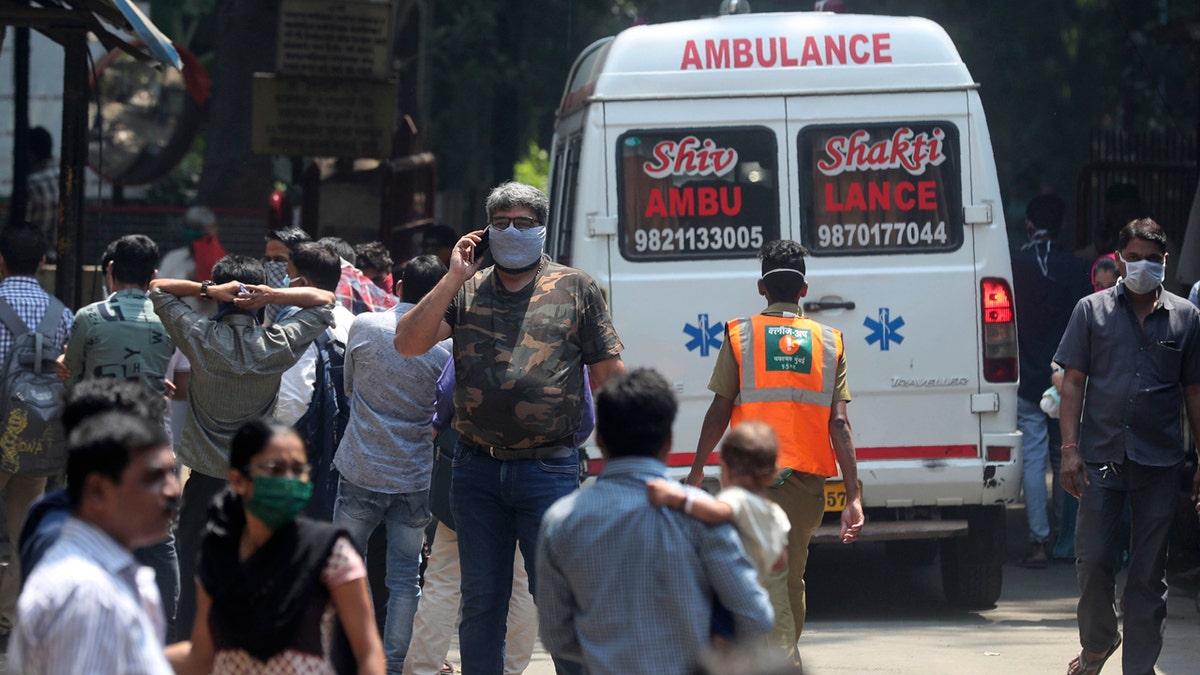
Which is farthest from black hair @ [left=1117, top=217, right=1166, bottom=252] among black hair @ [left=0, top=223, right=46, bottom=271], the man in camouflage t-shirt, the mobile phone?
black hair @ [left=0, top=223, right=46, bottom=271]

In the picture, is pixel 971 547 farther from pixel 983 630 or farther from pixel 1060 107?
pixel 1060 107

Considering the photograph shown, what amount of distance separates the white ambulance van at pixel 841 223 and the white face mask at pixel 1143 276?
4.82 ft

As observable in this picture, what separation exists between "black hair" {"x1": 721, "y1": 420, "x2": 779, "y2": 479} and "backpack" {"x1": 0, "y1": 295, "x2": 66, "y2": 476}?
149 inches

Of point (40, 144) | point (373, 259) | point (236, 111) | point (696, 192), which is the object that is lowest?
point (373, 259)

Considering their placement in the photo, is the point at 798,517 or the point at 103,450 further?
the point at 798,517

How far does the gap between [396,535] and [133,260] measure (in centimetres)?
147

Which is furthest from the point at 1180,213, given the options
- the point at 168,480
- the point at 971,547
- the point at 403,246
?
the point at 168,480

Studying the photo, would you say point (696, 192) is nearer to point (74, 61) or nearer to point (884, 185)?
point (884, 185)

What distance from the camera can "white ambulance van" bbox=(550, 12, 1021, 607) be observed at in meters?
7.46

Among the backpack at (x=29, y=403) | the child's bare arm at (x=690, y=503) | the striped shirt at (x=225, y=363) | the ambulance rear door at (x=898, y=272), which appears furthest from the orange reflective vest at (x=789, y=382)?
the backpack at (x=29, y=403)

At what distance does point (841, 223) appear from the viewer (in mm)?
7574

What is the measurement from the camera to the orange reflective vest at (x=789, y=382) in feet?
18.9

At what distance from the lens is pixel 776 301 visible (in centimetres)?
589

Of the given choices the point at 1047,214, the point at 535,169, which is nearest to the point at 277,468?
the point at 1047,214
